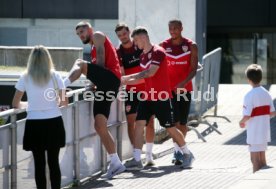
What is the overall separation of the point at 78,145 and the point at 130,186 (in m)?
0.86

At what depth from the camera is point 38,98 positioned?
32.4ft

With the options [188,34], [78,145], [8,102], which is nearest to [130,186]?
[78,145]

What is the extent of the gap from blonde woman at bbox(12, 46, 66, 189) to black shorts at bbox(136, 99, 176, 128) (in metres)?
2.36

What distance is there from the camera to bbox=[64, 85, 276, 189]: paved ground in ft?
36.2

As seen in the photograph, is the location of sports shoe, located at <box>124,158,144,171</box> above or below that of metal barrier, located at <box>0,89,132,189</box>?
below

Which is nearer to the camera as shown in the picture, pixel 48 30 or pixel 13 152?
pixel 13 152

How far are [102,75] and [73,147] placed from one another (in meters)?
0.95

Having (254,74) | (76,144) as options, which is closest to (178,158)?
(76,144)

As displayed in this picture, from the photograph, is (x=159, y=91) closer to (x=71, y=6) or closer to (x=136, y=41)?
(x=136, y=41)

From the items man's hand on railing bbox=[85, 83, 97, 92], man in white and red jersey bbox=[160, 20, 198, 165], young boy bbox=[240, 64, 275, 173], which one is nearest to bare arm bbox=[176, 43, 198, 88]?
man in white and red jersey bbox=[160, 20, 198, 165]

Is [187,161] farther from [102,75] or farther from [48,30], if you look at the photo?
[48,30]

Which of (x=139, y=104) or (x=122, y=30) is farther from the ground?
(x=122, y=30)

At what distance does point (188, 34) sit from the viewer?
63.6 feet

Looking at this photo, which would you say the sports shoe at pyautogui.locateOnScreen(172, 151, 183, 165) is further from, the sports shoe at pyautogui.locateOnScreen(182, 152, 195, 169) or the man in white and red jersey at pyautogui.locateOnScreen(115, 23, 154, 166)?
the man in white and red jersey at pyautogui.locateOnScreen(115, 23, 154, 166)
